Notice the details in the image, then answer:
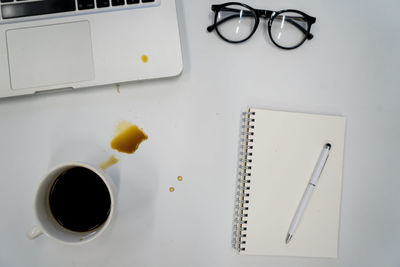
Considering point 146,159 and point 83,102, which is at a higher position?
point 83,102

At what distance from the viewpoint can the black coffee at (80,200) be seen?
493mm

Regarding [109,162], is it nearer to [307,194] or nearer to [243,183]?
[243,183]

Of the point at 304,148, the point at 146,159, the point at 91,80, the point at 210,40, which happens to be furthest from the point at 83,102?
the point at 304,148

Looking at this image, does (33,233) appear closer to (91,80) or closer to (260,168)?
(91,80)

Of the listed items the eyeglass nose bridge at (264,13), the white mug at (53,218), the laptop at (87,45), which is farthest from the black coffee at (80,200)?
the eyeglass nose bridge at (264,13)

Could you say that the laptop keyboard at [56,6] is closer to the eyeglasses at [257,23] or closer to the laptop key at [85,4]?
the laptop key at [85,4]

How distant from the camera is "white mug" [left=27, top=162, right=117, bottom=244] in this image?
437mm

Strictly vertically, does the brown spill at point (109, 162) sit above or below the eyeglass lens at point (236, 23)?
below

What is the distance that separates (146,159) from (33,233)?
22cm

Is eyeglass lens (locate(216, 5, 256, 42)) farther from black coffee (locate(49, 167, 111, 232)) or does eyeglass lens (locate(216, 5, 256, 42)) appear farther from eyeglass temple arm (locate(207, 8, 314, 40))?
black coffee (locate(49, 167, 111, 232))

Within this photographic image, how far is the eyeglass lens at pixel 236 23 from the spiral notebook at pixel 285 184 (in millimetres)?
156

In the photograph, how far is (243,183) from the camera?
571 mm

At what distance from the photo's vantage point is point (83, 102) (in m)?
0.57

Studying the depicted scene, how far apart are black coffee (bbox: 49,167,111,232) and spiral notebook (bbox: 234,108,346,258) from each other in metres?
0.25
